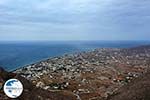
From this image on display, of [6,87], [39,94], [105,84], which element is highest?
[6,87]

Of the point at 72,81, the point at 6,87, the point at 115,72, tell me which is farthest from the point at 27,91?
the point at 115,72

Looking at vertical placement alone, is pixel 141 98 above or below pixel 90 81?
above

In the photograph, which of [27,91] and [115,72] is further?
[115,72]

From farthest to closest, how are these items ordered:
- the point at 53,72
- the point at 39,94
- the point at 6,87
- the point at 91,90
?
the point at 53,72 → the point at 91,90 → the point at 39,94 → the point at 6,87

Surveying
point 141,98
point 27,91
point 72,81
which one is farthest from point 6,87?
point 72,81

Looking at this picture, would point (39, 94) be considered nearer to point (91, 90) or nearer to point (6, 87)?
point (6, 87)

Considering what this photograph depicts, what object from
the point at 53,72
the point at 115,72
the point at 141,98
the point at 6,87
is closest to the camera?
the point at 6,87
